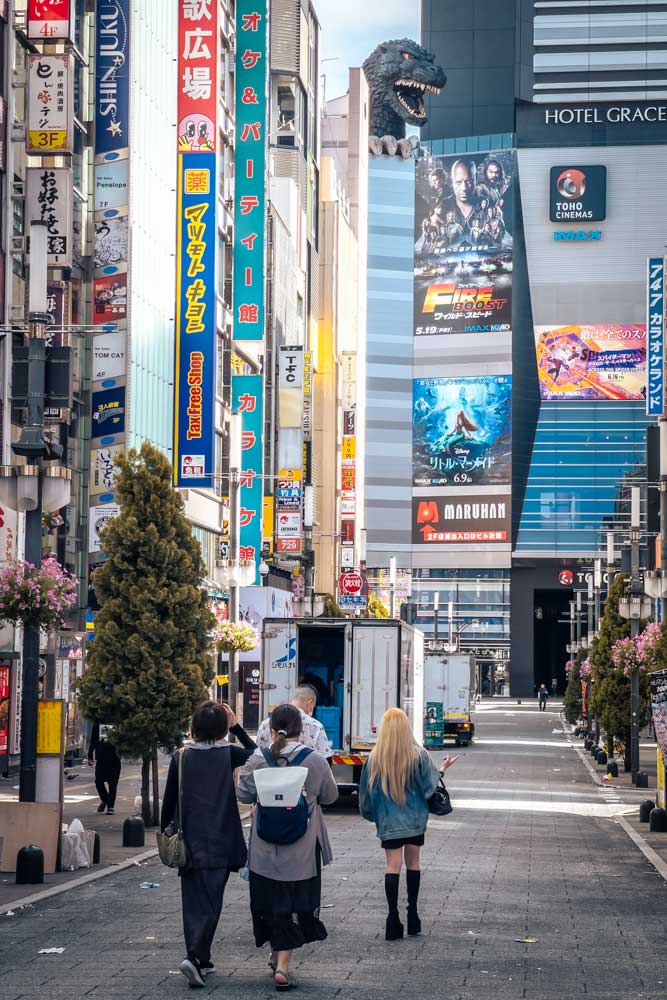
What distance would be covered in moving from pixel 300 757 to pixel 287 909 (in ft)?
3.27

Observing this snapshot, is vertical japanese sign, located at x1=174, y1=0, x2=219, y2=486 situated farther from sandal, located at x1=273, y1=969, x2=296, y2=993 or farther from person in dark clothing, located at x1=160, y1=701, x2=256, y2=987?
sandal, located at x1=273, y1=969, x2=296, y2=993

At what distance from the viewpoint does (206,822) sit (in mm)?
11188

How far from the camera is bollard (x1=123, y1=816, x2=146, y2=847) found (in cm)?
2117

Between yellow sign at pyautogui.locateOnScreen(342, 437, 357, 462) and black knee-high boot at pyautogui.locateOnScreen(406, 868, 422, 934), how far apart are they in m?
94.2

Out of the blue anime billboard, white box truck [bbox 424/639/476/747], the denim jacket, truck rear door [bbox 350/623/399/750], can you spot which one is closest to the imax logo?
the blue anime billboard

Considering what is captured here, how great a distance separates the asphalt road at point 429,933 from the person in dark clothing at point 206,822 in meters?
0.40

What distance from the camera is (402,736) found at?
13.3 meters

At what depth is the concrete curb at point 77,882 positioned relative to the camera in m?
15.1

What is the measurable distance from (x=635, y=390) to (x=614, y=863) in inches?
5470

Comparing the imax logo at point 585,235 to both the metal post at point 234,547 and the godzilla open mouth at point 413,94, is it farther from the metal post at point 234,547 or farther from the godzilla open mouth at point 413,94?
the metal post at point 234,547

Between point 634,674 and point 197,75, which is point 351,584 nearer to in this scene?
point 197,75

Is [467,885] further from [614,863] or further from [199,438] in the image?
[199,438]

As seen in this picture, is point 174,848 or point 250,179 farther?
point 250,179

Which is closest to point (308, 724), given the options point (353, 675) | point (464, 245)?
point (353, 675)
